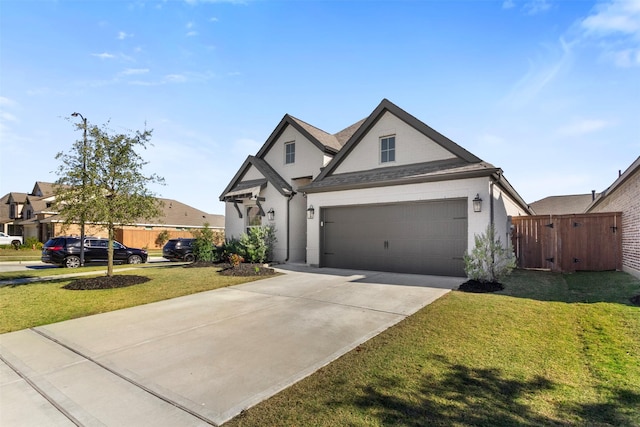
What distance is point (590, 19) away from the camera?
8133mm

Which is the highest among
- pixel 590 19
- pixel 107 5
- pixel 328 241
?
pixel 107 5

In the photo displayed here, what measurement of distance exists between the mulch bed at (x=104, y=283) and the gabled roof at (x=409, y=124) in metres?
8.48

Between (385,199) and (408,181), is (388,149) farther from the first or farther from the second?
(385,199)

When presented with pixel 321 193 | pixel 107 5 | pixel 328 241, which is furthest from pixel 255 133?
pixel 107 5

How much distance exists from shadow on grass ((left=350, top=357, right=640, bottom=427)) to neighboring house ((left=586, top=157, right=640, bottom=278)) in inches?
318

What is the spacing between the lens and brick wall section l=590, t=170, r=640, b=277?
8.78m

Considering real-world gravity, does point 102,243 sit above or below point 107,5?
below

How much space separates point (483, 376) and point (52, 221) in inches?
1472

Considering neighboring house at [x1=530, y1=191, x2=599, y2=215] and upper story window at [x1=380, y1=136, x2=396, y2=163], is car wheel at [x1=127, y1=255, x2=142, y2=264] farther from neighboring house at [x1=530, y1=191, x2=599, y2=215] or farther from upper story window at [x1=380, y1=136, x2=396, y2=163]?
neighboring house at [x1=530, y1=191, x2=599, y2=215]

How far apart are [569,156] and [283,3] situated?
1417cm

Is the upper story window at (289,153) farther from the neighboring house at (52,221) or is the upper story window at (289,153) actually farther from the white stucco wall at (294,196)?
the neighboring house at (52,221)

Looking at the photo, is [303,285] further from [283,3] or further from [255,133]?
[255,133]

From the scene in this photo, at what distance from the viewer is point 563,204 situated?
33875 mm

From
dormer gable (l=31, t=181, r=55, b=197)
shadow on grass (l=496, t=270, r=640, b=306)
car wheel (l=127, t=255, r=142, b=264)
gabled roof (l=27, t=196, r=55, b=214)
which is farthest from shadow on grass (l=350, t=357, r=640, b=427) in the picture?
dormer gable (l=31, t=181, r=55, b=197)
